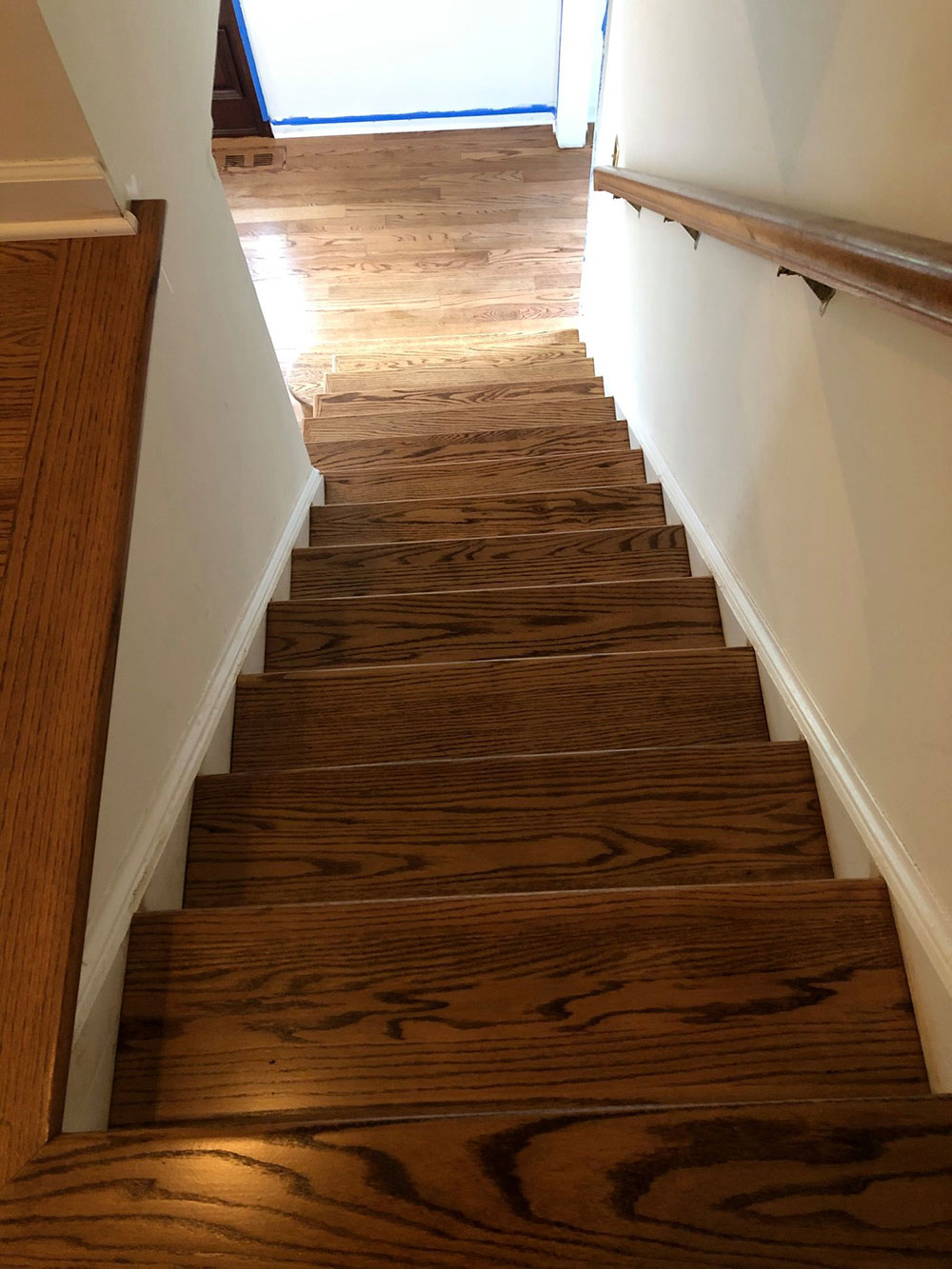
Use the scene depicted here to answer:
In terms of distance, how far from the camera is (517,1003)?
0.89 metres

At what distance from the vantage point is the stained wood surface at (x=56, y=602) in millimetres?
692

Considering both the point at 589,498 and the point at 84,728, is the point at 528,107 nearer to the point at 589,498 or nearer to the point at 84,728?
the point at 589,498

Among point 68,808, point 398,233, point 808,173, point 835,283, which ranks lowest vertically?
point 68,808

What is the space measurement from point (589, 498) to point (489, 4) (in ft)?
13.2

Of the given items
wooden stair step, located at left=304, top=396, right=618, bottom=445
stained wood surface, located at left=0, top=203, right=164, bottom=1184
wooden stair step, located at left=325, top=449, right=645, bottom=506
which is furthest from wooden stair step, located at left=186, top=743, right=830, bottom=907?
wooden stair step, located at left=304, top=396, right=618, bottom=445

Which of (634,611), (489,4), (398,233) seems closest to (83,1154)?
(634,611)

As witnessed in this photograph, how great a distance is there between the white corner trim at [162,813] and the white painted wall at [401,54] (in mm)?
4407

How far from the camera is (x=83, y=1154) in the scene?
0.60 metres

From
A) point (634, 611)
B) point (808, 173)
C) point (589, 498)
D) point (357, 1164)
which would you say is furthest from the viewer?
point (589, 498)

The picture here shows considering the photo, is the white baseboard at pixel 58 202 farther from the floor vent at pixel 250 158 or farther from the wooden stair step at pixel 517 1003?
the floor vent at pixel 250 158

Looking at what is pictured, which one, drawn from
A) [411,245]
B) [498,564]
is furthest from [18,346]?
[411,245]

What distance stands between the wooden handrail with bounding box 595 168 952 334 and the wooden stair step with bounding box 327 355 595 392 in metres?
1.83

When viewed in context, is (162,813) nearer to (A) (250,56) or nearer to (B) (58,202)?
(B) (58,202)

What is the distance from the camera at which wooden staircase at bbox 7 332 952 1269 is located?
569 millimetres
